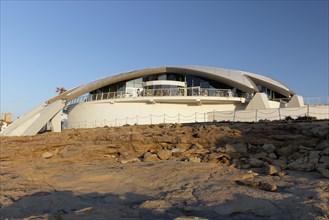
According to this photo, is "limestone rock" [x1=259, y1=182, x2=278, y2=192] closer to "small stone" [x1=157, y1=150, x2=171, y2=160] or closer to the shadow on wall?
the shadow on wall

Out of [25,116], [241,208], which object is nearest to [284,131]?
[241,208]

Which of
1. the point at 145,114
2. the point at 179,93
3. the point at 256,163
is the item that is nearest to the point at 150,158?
the point at 256,163

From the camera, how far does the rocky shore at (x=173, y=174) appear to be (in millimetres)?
7609

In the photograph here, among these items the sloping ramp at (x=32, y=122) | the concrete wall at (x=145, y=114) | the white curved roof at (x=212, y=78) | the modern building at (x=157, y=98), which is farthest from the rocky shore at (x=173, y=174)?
the white curved roof at (x=212, y=78)

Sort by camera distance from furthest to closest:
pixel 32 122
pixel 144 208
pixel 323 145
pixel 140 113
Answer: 1. pixel 140 113
2. pixel 32 122
3. pixel 323 145
4. pixel 144 208

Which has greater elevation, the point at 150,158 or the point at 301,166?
the point at 301,166

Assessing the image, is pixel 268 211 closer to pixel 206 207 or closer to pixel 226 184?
pixel 206 207

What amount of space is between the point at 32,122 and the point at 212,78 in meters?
17.2

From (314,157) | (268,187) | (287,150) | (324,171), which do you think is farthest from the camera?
(287,150)

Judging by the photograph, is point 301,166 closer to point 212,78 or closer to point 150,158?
point 150,158

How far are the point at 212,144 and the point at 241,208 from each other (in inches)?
288

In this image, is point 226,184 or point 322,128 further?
point 322,128

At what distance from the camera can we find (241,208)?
751 cm

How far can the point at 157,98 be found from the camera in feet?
96.5
